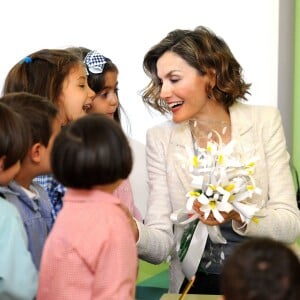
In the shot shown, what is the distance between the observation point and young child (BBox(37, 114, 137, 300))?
1.48 metres

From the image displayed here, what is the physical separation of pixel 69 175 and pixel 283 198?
0.96 metres

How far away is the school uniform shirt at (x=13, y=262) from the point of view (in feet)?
5.17

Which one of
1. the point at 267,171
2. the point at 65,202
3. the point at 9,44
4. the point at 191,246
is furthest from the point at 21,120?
the point at 9,44

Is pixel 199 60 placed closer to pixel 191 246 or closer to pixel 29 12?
pixel 191 246

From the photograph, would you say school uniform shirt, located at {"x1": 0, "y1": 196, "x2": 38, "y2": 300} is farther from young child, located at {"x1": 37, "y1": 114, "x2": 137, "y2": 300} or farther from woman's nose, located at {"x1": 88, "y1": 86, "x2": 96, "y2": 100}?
woman's nose, located at {"x1": 88, "y1": 86, "x2": 96, "y2": 100}

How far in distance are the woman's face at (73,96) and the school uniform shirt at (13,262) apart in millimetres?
698

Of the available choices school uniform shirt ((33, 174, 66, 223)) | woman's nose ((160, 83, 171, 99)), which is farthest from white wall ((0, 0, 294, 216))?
school uniform shirt ((33, 174, 66, 223))

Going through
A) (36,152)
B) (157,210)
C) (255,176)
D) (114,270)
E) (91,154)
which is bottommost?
(157,210)

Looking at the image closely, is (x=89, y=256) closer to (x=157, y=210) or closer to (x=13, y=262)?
(x=13, y=262)

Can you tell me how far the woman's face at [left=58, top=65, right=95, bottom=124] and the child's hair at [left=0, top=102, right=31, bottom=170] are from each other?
1.71 ft

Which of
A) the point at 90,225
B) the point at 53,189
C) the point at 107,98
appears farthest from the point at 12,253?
the point at 107,98

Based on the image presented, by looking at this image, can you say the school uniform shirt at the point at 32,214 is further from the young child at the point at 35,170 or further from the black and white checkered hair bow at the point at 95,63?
the black and white checkered hair bow at the point at 95,63

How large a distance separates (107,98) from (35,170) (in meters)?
0.69

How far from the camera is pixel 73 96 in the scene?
2.29 m
